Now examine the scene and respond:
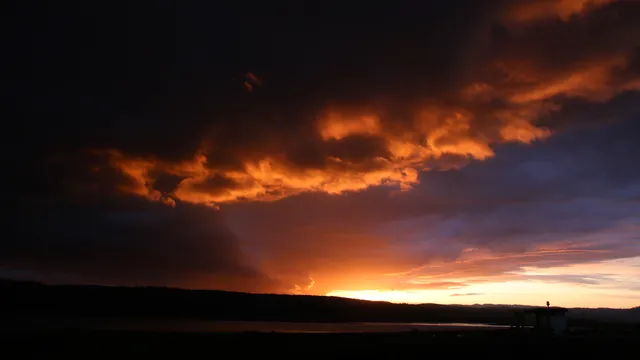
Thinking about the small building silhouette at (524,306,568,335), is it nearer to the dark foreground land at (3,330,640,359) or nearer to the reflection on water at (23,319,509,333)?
the dark foreground land at (3,330,640,359)

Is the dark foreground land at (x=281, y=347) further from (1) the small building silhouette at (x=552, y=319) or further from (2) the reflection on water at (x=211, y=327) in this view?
(2) the reflection on water at (x=211, y=327)

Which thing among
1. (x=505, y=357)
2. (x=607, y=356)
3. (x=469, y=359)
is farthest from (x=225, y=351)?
(x=607, y=356)

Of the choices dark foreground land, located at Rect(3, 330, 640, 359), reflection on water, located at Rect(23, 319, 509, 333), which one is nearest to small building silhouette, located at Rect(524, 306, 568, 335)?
dark foreground land, located at Rect(3, 330, 640, 359)

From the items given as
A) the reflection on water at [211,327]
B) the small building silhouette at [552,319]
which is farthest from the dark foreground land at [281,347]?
the reflection on water at [211,327]

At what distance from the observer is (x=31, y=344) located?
4138cm

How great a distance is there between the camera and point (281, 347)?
143 feet

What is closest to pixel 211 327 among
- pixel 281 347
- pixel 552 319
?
pixel 281 347

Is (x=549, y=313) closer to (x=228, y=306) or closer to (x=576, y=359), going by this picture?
(x=576, y=359)

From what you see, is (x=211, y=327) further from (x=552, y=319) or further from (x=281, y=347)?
(x=552, y=319)

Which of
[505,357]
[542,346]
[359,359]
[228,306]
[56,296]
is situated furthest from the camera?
[228,306]

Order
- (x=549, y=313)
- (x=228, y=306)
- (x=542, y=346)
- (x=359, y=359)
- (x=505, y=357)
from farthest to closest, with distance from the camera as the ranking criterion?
(x=228, y=306) → (x=549, y=313) → (x=542, y=346) → (x=505, y=357) → (x=359, y=359)

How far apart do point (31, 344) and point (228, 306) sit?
525ft

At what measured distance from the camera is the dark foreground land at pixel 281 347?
126 ft

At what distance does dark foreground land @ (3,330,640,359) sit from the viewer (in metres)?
38.3
